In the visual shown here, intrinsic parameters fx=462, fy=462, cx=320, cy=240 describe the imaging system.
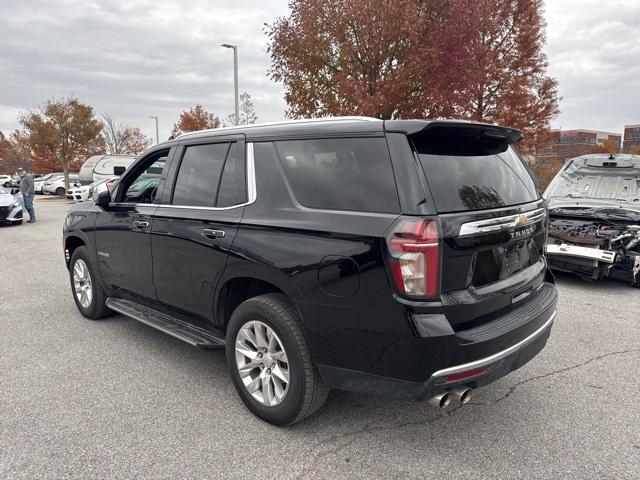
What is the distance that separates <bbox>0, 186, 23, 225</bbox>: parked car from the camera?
1378 cm

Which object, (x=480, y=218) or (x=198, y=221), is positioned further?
(x=198, y=221)

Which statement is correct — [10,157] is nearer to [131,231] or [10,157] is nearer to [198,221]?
[131,231]

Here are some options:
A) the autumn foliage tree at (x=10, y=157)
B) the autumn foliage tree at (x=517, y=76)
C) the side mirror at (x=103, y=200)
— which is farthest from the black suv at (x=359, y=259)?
the autumn foliage tree at (x=10, y=157)

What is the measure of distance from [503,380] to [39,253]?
9.10 m

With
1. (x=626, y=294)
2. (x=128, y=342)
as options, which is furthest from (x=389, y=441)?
(x=626, y=294)

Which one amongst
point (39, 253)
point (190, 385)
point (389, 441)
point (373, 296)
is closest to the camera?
point (373, 296)

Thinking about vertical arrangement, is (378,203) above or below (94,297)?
above

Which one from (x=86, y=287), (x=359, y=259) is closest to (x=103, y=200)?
(x=86, y=287)

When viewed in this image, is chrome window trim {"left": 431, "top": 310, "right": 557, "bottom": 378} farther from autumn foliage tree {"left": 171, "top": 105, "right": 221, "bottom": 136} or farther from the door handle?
autumn foliage tree {"left": 171, "top": 105, "right": 221, "bottom": 136}

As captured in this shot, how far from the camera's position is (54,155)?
3067cm

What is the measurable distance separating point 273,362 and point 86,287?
9.99 ft

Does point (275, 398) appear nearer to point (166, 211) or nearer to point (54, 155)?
point (166, 211)

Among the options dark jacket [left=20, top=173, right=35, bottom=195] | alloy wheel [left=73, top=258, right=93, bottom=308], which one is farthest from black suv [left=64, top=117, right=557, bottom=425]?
dark jacket [left=20, top=173, right=35, bottom=195]

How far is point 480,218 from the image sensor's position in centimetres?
251
